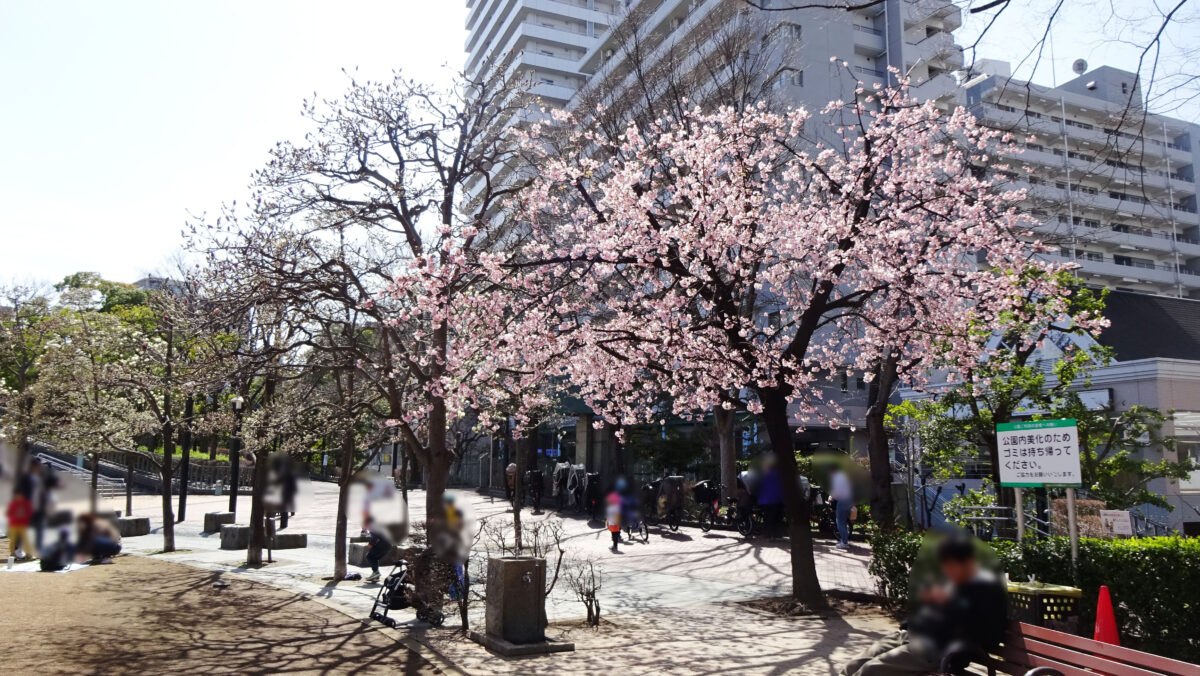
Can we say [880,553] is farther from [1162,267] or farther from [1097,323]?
[1162,267]

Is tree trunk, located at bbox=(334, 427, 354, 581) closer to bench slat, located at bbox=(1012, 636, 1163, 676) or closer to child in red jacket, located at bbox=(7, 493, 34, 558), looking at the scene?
bench slat, located at bbox=(1012, 636, 1163, 676)

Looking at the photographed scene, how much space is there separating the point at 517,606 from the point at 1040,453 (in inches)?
231

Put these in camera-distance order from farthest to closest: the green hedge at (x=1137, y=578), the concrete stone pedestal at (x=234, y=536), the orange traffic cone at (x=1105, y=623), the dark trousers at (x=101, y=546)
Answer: the concrete stone pedestal at (x=234, y=536), the green hedge at (x=1137, y=578), the orange traffic cone at (x=1105, y=623), the dark trousers at (x=101, y=546)

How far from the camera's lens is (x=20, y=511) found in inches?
54.7

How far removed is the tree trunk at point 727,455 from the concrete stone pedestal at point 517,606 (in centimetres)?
1384

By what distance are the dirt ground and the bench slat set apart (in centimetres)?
537

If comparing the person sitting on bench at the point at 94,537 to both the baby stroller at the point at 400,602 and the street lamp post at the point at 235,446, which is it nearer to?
the street lamp post at the point at 235,446

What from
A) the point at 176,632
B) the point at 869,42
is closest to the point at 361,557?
the point at 176,632

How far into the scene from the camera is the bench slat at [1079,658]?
196 inches

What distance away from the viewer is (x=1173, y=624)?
760cm

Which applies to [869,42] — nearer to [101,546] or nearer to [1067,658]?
[1067,658]

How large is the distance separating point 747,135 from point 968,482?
43.3 ft

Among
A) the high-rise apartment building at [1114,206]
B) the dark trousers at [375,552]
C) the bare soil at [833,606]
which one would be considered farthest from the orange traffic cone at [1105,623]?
the high-rise apartment building at [1114,206]

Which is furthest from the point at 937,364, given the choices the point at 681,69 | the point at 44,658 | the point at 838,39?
the point at 838,39
